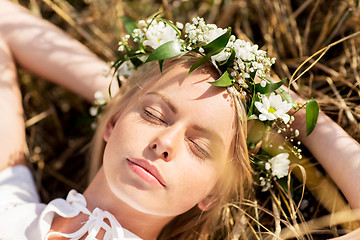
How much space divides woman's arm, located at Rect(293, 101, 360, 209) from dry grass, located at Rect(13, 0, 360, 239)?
1.24 ft

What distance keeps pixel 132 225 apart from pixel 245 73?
877 mm

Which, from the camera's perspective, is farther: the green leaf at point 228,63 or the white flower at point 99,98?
the white flower at point 99,98

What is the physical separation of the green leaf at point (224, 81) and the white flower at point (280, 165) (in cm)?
45

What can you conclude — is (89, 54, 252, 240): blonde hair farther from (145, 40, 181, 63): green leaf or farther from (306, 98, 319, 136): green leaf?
(306, 98, 319, 136): green leaf

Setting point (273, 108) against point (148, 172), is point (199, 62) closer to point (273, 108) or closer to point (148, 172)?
point (273, 108)

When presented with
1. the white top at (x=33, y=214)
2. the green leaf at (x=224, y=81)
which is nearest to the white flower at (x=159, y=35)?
the green leaf at (x=224, y=81)

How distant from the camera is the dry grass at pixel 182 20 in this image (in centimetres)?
236

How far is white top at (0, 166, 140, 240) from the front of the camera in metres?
1.73

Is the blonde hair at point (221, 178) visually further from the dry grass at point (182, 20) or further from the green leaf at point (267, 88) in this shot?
the dry grass at point (182, 20)

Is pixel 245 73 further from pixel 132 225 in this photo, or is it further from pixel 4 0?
pixel 4 0

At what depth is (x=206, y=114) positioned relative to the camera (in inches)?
63.7

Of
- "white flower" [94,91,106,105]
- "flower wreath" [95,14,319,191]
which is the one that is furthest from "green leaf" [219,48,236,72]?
"white flower" [94,91,106,105]

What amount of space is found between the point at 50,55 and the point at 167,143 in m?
1.12

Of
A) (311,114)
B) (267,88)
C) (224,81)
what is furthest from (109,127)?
(311,114)
